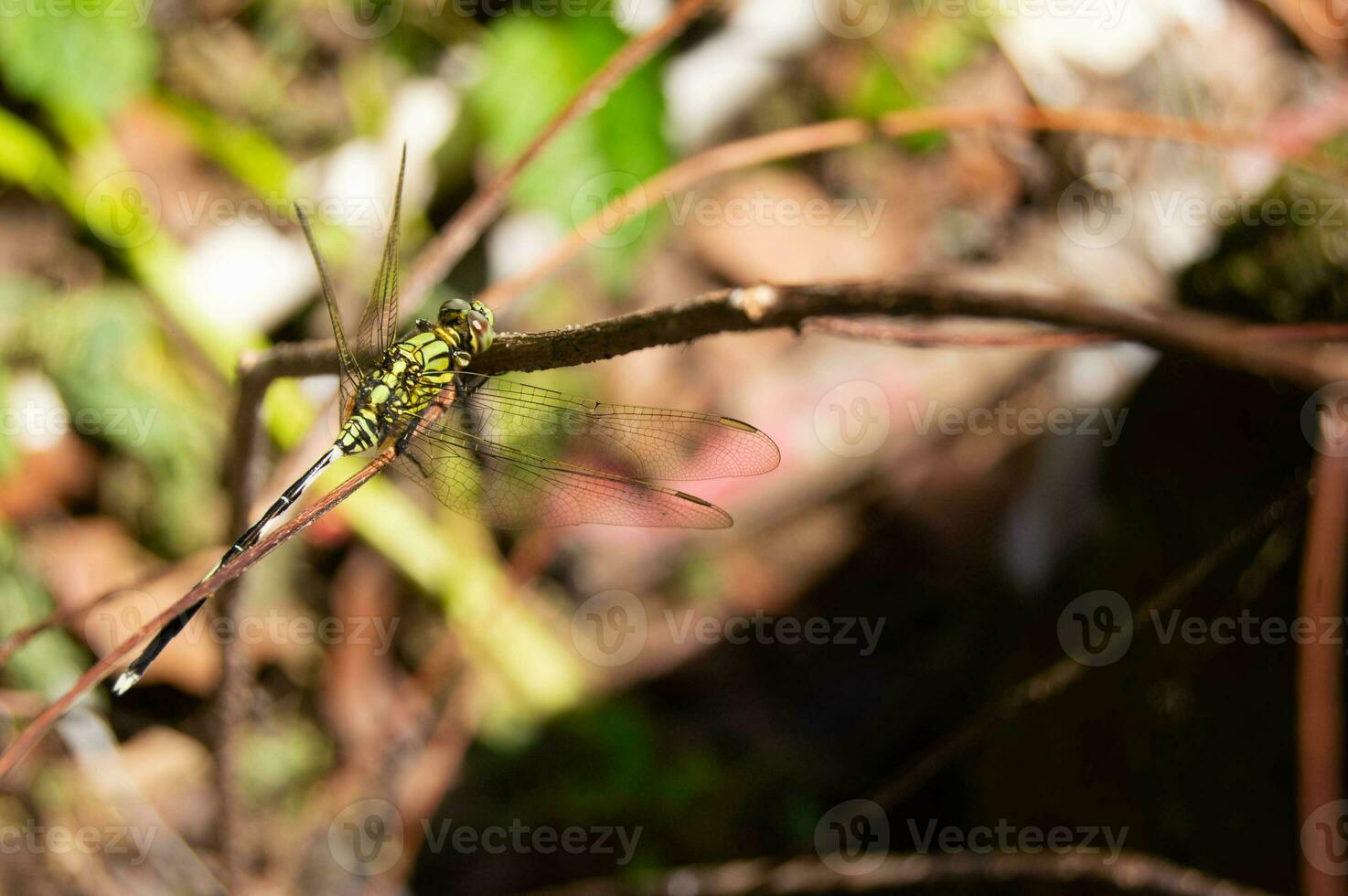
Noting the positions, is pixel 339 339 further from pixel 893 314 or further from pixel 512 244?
pixel 512 244

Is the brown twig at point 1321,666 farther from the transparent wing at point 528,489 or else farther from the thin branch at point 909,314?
the transparent wing at point 528,489

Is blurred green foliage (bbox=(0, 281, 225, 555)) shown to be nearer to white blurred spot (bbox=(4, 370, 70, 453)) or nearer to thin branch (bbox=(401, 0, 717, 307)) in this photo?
white blurred spot (bbox=(4, 370, 70, 453))

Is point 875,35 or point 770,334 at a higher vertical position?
point 875,35

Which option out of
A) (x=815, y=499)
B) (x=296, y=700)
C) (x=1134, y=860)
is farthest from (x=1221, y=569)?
(x=296, y=700)

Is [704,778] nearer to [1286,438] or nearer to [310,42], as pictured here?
[1286,438]

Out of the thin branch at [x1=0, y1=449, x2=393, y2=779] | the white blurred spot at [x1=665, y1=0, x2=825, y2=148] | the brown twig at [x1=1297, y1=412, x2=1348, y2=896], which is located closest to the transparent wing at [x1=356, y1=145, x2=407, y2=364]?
the thin branch at [x1=0, y1=449, x2=393, y2=779]

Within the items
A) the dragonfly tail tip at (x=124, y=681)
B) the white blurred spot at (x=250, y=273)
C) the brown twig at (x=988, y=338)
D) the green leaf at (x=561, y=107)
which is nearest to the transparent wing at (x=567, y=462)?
the brown twig at (x=988, y=338)
